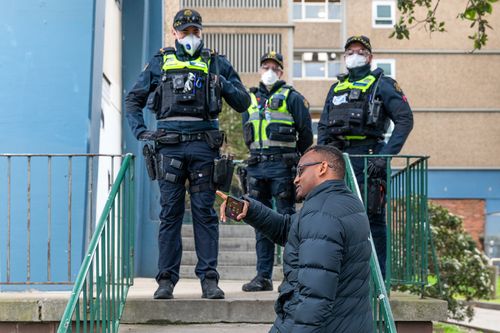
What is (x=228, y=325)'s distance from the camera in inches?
280

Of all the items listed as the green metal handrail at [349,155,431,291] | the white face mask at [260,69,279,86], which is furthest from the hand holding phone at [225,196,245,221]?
the white face mask at [260,69,279,86]

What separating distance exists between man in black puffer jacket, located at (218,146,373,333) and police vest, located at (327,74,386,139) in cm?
271

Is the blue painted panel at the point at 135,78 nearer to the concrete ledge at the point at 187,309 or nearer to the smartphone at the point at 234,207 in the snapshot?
the concrete ledge at the point at 187,309

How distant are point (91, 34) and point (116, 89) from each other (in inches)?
109

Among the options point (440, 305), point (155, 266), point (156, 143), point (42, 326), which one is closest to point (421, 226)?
point (440, 305)

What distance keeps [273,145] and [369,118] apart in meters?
0.99

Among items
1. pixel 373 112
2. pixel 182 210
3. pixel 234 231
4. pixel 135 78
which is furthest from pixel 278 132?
pixel 234 231

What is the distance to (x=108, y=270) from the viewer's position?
21.5 ft

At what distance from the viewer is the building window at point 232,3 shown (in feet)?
133

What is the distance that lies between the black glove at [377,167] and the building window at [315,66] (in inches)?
1467

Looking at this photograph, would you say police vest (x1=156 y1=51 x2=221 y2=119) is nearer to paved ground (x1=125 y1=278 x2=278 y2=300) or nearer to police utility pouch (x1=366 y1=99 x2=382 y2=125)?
police utility pouch (x1=366 y1=99 x2=382 y2=125)

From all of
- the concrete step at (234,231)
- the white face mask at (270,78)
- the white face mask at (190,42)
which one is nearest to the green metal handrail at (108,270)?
the white face mask at (190,42)

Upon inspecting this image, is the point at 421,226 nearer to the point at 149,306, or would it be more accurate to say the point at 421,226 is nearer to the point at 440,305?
the point at 440,305

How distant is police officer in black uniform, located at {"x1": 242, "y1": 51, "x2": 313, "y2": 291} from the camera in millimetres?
8234
